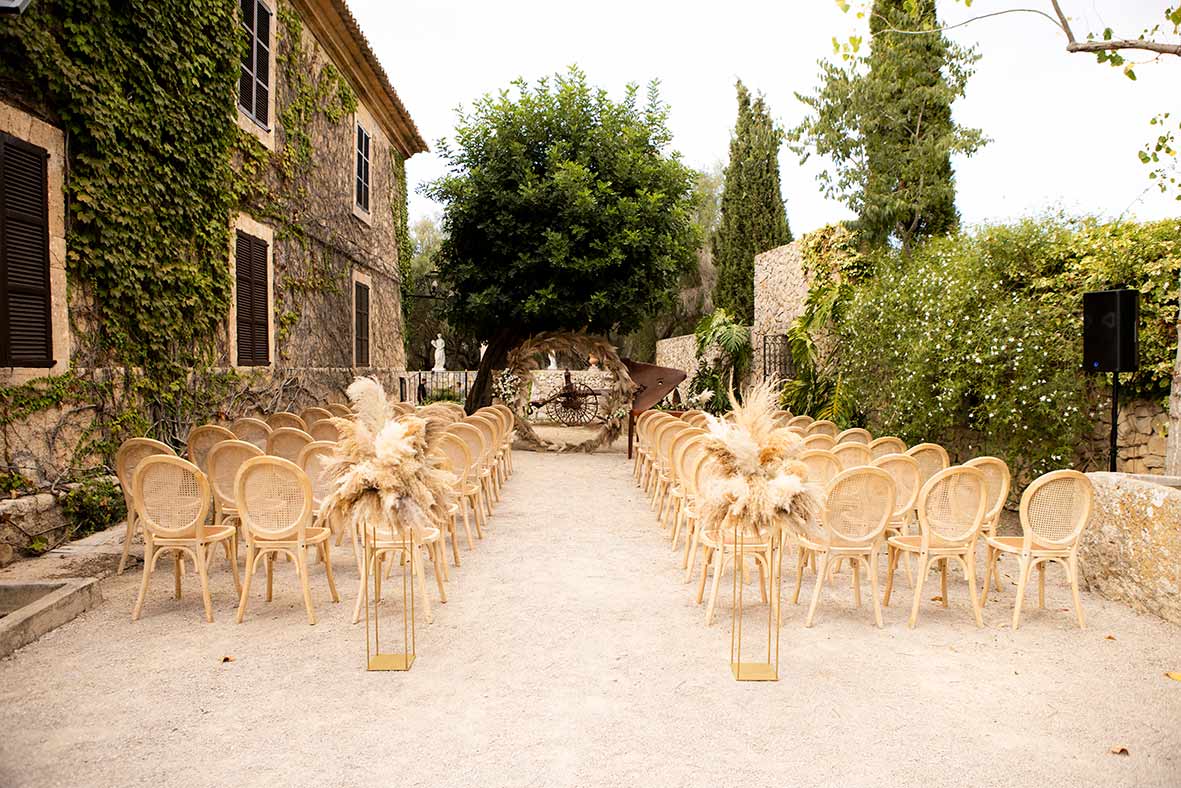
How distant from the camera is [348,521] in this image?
372cm

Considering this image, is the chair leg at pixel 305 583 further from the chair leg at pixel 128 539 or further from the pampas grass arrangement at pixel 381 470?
the chair leg at pixel 128 539

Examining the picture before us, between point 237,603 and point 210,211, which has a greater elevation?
point 210,211

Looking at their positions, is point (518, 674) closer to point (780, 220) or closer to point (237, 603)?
point (237, 603)

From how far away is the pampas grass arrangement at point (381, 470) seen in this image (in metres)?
3.43

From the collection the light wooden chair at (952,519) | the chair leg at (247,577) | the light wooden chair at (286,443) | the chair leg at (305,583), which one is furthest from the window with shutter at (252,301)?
the light wooden chair at (952,519)

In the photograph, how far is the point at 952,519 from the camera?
4.24m

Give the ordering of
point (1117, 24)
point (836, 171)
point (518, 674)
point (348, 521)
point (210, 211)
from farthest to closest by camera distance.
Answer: point (836, 171)
point (210, 211)
point (1117, 24)
point (348, 521)
point (518, 674)

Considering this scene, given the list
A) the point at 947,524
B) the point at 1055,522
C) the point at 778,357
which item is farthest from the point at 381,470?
the point at 778,357

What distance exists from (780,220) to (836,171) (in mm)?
9357

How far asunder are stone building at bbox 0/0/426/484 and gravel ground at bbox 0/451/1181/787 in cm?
189

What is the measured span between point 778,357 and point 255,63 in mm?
10568

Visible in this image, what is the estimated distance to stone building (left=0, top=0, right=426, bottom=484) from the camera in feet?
16.9

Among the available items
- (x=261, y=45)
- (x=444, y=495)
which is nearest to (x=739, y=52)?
(x=261, y=45)

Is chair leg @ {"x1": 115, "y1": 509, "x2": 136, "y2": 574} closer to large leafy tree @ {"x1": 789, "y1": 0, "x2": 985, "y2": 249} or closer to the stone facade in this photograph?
the stone facade
